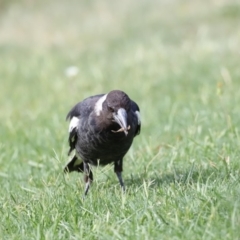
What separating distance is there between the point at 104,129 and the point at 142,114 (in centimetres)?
370

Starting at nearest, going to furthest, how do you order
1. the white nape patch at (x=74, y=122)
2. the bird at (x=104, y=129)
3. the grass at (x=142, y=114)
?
the grass at (x=142, y=114) < the bird at (x=104, y=129) < the white nape patch at (x=74, y=122)

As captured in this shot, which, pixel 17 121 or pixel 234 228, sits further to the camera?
pixel 17 121

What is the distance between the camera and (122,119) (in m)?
4.57

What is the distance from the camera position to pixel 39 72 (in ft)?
41.2

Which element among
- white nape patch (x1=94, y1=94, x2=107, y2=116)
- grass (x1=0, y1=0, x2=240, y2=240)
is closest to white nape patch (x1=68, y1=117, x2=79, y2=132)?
white nape patch (x1=94, y1=94, x2=107, y2=116)

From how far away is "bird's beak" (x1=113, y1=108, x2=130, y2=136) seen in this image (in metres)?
4.54

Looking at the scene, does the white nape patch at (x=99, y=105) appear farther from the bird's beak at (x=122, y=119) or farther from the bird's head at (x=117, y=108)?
the bird's beak at (x=122, y=119)

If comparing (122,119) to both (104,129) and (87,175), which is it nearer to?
(104,129)

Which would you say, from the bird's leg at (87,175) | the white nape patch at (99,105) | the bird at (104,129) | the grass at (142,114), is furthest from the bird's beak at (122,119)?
the bird's leg at (87,175)

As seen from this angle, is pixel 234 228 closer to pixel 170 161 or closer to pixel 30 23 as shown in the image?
pixel 170 161

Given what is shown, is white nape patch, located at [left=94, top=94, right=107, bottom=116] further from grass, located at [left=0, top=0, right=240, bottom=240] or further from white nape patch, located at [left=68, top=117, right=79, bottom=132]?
grass, located at [left=0, top=0, right=240, bottom=240]

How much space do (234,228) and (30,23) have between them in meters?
16.4

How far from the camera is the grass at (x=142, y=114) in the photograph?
3.75 meters

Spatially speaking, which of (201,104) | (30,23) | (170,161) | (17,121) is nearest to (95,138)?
(170,161)
